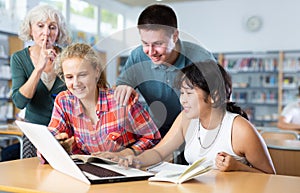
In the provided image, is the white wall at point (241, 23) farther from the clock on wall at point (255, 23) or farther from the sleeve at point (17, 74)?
the sleeve at point (17, 74)

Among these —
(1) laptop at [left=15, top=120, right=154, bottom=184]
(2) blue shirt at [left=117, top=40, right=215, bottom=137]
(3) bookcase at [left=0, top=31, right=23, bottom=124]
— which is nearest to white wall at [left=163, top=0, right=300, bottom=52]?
(3) bookcase at [left=0, top=31, right=23, bottom=124]

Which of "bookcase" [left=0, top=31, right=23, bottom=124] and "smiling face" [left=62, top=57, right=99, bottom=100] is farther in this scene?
"bookcase" [left=0, top=31, right=23, bottom=124]

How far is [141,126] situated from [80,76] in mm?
300

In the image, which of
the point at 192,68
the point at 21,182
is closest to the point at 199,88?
the point at 192,68

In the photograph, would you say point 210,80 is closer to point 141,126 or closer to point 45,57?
point 141,126

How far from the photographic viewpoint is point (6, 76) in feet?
19.9

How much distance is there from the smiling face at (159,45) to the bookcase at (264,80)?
5.69m

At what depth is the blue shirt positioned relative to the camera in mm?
1578

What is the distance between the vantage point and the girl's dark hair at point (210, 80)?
4.85 ft

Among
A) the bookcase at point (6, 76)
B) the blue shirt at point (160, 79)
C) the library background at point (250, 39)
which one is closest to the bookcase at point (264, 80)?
the library background at point (250, 39)

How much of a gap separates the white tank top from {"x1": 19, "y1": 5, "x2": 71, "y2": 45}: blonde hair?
2.55 ft

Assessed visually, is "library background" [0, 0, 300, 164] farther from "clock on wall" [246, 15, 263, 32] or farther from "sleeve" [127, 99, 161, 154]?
"sleeve" [127, 99, 161, 154]

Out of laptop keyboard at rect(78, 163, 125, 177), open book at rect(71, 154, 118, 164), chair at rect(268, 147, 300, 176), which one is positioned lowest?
chair at rect(268, 147, 300, 176)

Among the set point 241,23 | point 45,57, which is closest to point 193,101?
point 45,57
